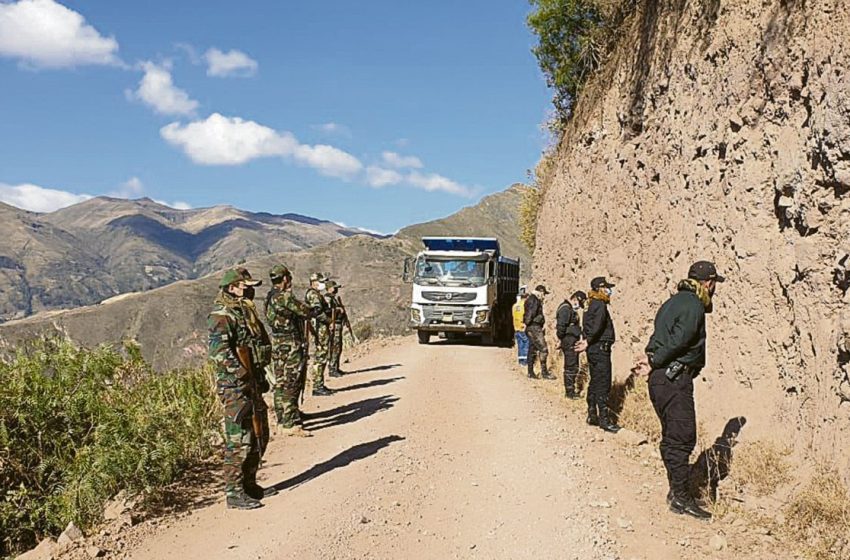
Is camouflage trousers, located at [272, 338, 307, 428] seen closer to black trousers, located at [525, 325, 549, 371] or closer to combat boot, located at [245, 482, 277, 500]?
combat boot, located at [245, 482, 277, 500]

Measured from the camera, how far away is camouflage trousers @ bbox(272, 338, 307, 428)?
8969mm

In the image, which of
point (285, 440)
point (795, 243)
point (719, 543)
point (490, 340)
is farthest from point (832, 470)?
point (490, 340)

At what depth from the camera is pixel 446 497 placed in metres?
6.31

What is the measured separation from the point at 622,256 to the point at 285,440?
6.25 meters

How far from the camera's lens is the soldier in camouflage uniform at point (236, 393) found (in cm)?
Result: 611

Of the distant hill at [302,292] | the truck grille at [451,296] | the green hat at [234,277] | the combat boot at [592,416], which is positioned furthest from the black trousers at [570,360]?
the distant hill at [302,292]

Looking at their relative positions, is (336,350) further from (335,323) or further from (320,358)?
(320,358)

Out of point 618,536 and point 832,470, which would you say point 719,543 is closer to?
point 618,536

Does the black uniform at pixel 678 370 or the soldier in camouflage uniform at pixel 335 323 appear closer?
the black uniform at pixel 678 370

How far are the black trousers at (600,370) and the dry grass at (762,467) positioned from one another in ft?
8.08

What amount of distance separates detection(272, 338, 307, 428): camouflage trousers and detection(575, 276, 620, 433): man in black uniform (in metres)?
3.70

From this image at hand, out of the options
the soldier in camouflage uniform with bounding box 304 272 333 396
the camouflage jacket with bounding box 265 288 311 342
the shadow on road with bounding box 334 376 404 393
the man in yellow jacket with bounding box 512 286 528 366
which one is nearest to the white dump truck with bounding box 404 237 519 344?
the man in yellow jacket with bounding box 512 286 528 366

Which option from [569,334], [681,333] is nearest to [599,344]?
[569,334]

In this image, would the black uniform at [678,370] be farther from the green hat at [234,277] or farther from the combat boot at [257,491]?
the green hat at [234,277]
